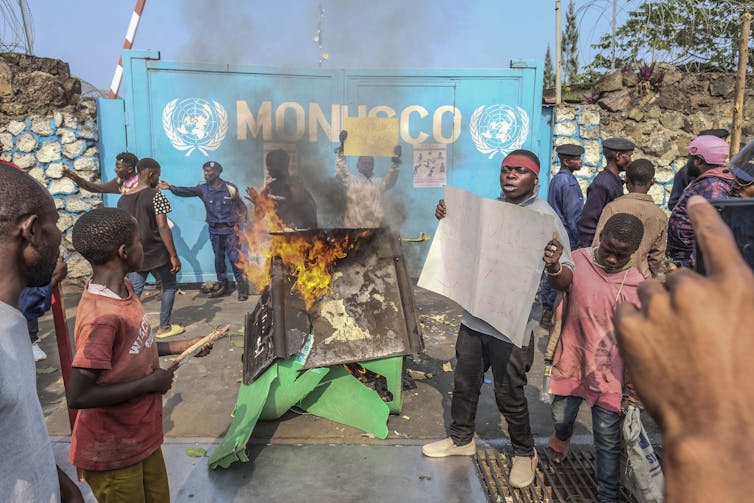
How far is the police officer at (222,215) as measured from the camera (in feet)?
24.7

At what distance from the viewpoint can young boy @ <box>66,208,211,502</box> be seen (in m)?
2.01

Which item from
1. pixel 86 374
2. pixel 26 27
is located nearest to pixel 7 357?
pixel 86 374

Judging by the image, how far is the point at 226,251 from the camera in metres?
7.86

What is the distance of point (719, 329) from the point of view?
0.62m

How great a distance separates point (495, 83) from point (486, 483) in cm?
683

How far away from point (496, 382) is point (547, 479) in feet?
2.56

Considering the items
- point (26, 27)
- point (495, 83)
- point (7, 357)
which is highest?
point (26, 27)

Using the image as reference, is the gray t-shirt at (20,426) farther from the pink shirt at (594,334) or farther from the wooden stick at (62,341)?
the pink shirt at (594,334)

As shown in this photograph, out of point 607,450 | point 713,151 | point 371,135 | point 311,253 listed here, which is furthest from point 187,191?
point 713,151

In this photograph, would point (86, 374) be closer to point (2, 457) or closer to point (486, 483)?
point (2, 457)

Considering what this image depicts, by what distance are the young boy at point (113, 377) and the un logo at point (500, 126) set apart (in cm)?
703

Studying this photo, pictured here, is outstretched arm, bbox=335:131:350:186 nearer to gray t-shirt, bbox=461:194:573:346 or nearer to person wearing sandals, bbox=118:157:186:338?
person wearing sandals, bbox=118:157:186:338

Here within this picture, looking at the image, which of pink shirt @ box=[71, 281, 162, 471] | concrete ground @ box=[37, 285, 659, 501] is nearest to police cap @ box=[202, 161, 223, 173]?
concrete ground @ box=[37, 285, 659, 501]

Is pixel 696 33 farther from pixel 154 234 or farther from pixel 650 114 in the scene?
pixel 154 234
